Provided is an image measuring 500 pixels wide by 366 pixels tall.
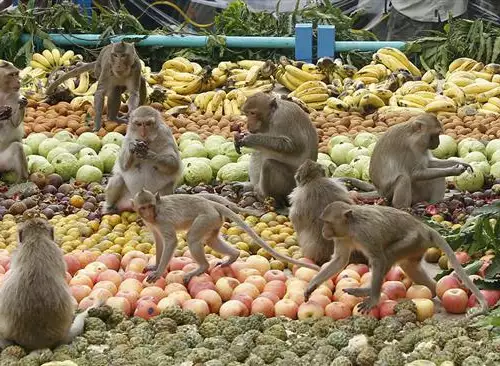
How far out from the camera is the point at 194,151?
38.0 ft

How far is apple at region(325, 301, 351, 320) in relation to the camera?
6.84 m

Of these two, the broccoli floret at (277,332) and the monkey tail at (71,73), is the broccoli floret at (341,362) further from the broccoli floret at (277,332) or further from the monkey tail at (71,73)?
the monkey tail at (71,73)

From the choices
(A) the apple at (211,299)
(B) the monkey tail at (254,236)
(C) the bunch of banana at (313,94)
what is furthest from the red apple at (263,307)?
(C) the bunch of banana at (313,94)

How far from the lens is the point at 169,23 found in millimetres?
21594

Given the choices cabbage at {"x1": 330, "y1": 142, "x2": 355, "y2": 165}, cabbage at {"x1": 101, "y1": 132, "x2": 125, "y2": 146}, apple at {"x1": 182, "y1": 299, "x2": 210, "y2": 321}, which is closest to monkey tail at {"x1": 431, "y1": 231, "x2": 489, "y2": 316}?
apple at {"x1": 182, "y1": 299, "x2": 210, "y2": 321}

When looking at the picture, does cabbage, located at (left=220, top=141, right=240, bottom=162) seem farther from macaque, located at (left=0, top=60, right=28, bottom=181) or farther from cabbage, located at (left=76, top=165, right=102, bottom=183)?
macaque, located at (left=0, top=60, right=28, bottom=181)

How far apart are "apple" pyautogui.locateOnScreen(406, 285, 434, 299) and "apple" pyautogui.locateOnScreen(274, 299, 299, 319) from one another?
0.85m

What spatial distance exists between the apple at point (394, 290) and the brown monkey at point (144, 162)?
9.60ft

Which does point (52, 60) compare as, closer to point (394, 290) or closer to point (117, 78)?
point (117, 78)

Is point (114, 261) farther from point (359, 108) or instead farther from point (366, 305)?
point (359, 108)

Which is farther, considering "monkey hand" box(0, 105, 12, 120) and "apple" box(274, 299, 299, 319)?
"monkey hand" box(0, 105, 12, 120)

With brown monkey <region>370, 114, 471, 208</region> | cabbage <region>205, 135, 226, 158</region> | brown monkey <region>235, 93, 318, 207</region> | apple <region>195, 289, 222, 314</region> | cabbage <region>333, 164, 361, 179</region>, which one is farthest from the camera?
cabbage <region>205, 135, 226, 158</region>

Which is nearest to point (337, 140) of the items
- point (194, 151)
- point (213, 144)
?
point (213, 144)

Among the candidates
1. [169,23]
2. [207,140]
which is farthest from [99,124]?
[169,23]
